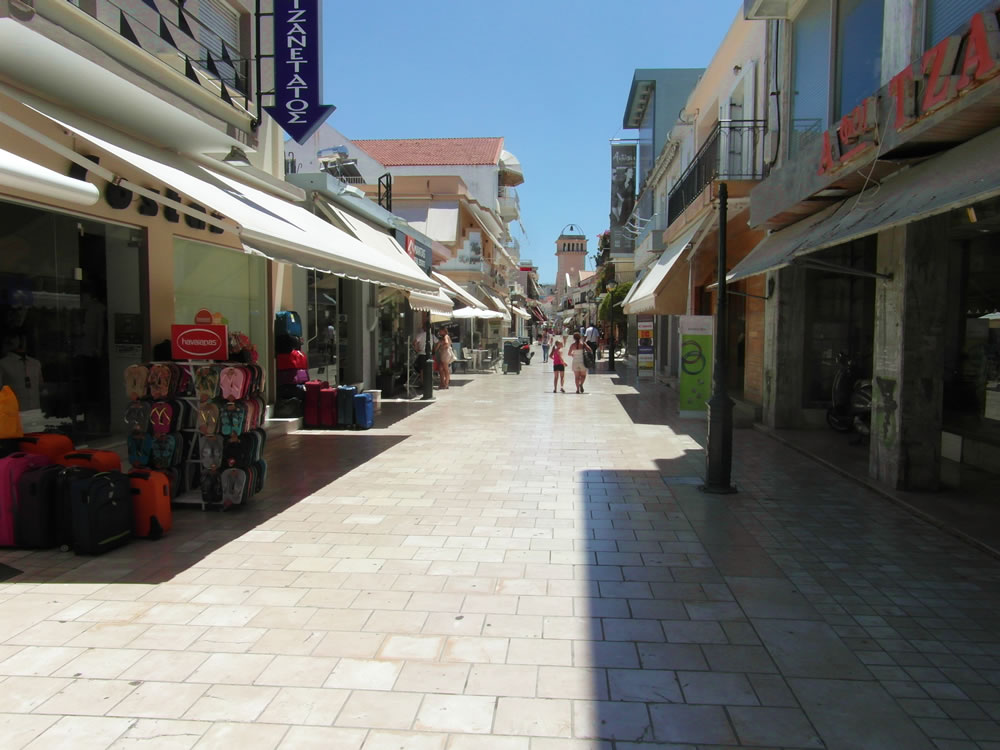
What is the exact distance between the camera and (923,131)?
18.9 ft

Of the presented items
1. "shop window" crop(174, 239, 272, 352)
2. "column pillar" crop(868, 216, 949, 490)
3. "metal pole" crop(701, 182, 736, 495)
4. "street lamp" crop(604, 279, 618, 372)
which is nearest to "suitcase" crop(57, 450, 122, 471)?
"shop window" crop(174, 239, 272, 352)

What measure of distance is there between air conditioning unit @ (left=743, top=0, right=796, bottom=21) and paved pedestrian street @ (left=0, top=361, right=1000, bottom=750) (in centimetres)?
759

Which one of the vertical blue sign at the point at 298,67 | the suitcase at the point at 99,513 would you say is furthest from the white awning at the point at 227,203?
the suitcase at the point at 99,513

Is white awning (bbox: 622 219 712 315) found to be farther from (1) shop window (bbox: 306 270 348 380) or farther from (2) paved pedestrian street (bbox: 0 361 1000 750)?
(2) paved pedestrian street (bbox: 0 361 1000 750)

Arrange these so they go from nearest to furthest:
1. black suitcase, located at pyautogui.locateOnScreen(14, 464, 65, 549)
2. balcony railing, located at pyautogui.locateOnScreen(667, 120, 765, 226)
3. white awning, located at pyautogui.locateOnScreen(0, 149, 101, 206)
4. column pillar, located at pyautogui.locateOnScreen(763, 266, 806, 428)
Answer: white awning, located at pyautogui.locateOnScreen(0, 149, 101, 206), black suitcase, located at pyautogui.locateOnScreen(14, 464, 65, 549), column pillar, located at pyautogui.locateOnScreen(763, 266, 806, 428), balcony railing, located at pyautogui.locateOnScreen(667, 120, 765, 226)

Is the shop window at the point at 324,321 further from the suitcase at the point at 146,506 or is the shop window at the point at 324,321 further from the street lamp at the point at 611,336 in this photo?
the street lamp at the point at 611,336

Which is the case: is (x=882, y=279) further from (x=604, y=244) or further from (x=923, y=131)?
(x=604, y=244)

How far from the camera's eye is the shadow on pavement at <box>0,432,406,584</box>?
16.0 feet

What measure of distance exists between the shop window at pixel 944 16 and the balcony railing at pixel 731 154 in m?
5.12

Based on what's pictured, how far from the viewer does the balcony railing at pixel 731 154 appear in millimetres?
12195

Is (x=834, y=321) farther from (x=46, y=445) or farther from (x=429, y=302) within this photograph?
(x=46, y=445)

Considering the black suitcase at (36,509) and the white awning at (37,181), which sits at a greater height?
the white awning at (37,181)

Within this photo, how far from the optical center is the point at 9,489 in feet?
17.3

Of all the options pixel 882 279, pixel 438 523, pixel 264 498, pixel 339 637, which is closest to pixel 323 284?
pixel 264 498
